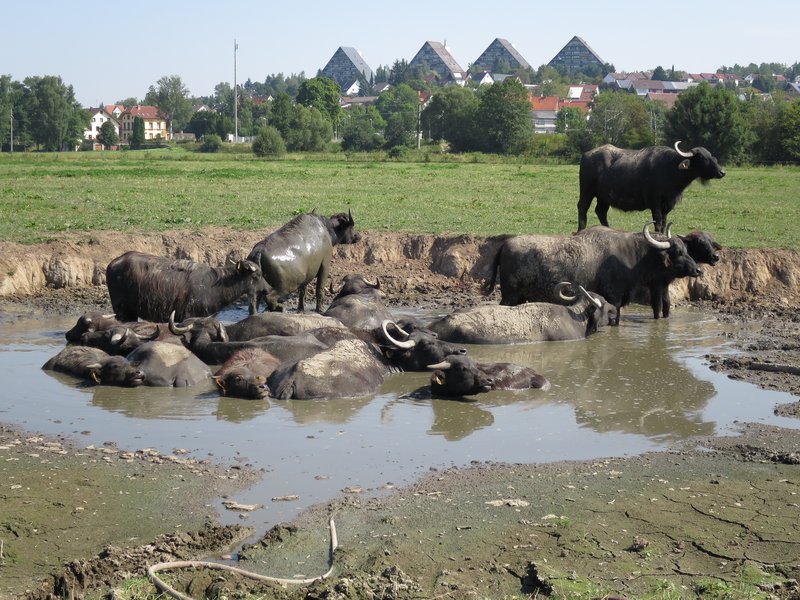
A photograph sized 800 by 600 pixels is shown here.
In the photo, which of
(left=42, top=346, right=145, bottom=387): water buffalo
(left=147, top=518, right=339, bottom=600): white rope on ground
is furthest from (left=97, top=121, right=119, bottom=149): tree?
(left=147, top=518, right=339, bottom=600): white rope on ground

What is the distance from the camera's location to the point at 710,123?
5356 centimetres

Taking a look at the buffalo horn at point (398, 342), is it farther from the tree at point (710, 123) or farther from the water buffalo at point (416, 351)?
the tree at point (710, 123)

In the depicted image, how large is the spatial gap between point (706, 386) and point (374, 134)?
3235 inches

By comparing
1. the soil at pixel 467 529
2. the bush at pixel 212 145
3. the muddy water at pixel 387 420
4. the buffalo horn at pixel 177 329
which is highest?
the bush at pixel 212 145

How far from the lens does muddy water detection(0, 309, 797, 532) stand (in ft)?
25.2

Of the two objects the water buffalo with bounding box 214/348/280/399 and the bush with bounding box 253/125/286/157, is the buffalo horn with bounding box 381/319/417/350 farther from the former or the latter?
the bush with bounding box 253/125/286/157

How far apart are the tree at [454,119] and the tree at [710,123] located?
104 ft

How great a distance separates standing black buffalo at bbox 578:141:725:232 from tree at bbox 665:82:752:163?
37.6m

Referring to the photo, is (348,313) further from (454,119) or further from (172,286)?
(454,119)

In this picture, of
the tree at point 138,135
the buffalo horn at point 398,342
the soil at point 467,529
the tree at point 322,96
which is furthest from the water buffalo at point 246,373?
the tree at point 322,96

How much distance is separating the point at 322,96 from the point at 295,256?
115686 mm

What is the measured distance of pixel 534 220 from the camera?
2009 centimetres

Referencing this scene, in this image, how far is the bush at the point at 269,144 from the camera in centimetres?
6981

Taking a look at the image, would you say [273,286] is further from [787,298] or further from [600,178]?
[787,298]
